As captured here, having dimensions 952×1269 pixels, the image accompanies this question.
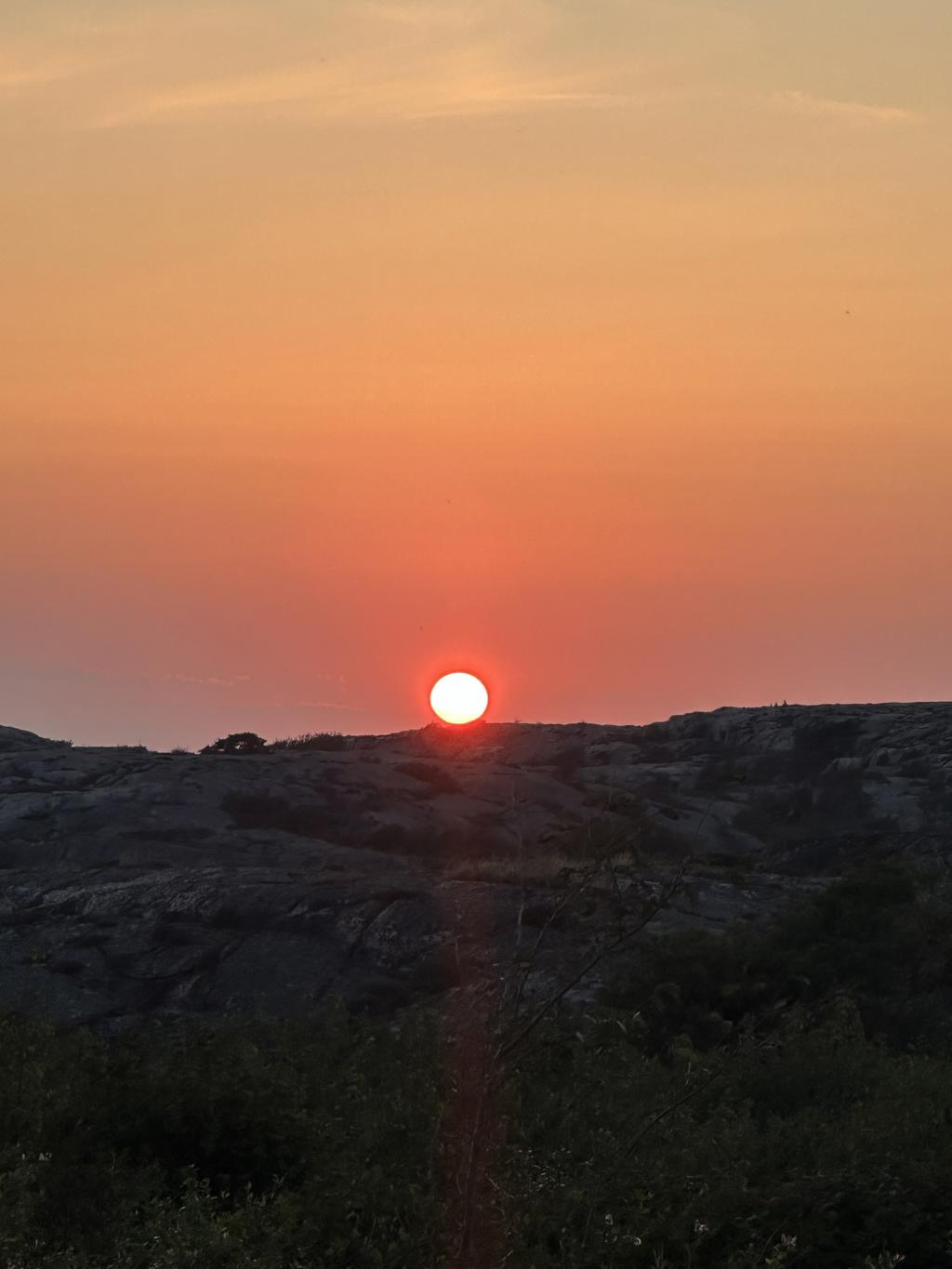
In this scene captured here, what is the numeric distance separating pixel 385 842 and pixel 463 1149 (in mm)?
→ 31428

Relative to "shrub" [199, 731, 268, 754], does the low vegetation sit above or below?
below

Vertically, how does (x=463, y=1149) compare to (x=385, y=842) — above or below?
below

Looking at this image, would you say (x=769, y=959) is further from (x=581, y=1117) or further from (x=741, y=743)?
(x=741, y=743)

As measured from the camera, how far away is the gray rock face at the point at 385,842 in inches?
1241

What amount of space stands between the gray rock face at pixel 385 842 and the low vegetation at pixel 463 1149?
8.95 feet

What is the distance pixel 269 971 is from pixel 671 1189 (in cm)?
1856

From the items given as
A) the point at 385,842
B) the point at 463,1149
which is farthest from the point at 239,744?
the point at 463,1149

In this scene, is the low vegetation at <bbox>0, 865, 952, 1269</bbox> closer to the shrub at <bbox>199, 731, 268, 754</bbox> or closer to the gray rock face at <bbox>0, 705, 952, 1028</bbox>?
the gray rock face at <bbox>0, 705, 952, 1028</bbox>

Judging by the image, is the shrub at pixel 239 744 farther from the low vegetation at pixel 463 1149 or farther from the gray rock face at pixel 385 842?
the low vegetation at pixel 463 1149

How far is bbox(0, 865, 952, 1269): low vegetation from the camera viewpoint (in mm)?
13336

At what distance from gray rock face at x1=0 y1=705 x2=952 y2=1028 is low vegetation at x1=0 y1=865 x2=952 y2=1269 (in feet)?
8.95

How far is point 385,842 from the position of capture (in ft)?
143

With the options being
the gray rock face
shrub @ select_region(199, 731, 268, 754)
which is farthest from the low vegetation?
A: shrub @ select_region(199, 731, 268, 754)

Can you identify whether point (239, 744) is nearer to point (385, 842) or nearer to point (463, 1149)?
point (385, 842)
